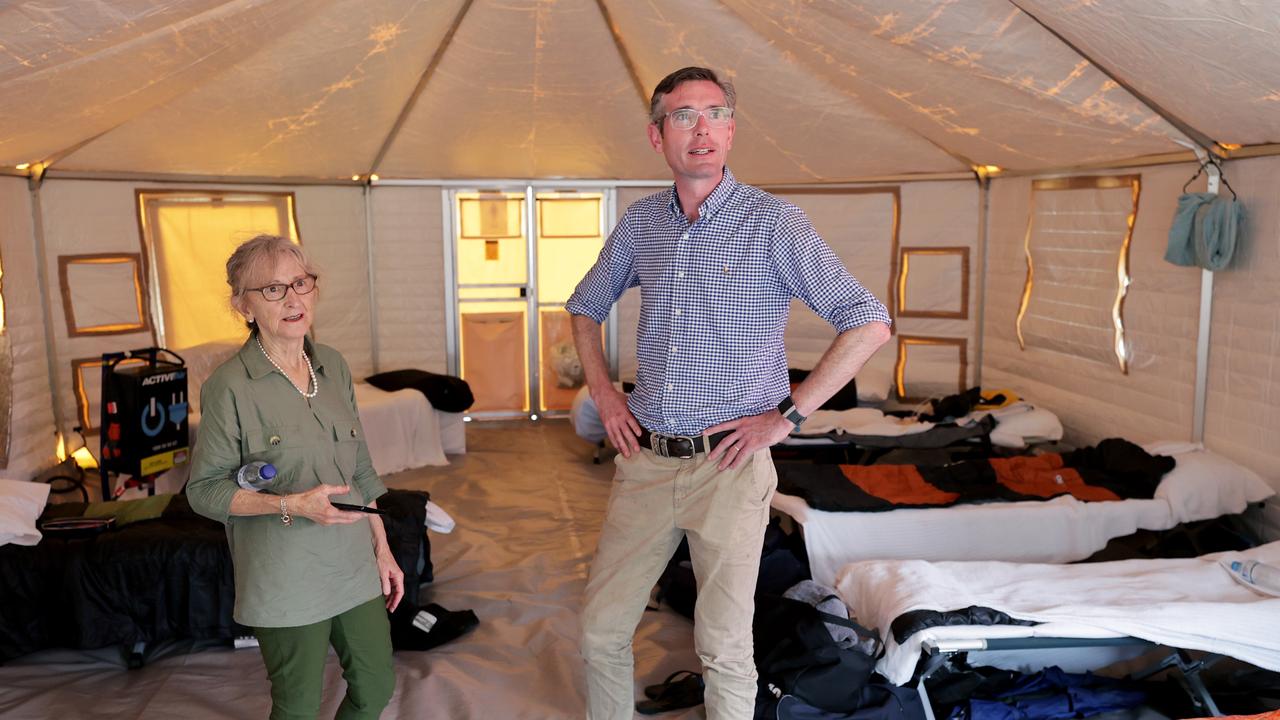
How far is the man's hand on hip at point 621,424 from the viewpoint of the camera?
239cm

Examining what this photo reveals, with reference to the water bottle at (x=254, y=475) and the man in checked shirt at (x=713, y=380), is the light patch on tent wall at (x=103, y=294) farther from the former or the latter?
the man in checked shirt at (x=713, y=380)

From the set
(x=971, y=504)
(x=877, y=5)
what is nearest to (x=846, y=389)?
(x=971, y=504)

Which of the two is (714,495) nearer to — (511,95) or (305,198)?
(511,95)

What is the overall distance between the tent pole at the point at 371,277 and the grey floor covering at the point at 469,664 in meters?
2.60

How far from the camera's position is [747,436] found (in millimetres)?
2254

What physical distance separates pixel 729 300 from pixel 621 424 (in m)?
0.40

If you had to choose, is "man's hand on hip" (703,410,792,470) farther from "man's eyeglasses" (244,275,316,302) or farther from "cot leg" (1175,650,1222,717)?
"cot leg" (1175,650,1222,717)

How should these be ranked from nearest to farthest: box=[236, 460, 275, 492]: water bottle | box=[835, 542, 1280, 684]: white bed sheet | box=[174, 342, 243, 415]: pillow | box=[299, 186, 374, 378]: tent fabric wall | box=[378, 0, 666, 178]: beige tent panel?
box=[236, 460, 275, 492]: water bottle < box=[835, 542, 1280, 684]: white bed sheet < box=[378, 0, 666, 178]: beige tent panel < box=[174, 342, 243, 415]: pillow < box=[299, 186, 374, 378]: tent fabric wall

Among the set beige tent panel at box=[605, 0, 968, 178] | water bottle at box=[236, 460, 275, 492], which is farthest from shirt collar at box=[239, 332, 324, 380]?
beige tent panel at box=[605, 0, 968, 178]

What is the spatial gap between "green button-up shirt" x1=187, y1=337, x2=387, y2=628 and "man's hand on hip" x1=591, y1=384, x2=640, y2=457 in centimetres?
63

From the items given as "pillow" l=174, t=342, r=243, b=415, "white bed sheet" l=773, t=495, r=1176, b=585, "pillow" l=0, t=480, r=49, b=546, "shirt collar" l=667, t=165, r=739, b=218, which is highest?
"shirt collar" l=667, t=165, r=739, b=218

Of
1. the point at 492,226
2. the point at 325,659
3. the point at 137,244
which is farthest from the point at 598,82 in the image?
the point at 325,659

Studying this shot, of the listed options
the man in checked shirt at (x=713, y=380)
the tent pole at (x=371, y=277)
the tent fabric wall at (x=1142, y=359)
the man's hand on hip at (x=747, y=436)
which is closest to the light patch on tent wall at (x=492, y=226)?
the tent pole at (x=371, y=277)

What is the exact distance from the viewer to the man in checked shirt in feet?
7.30
